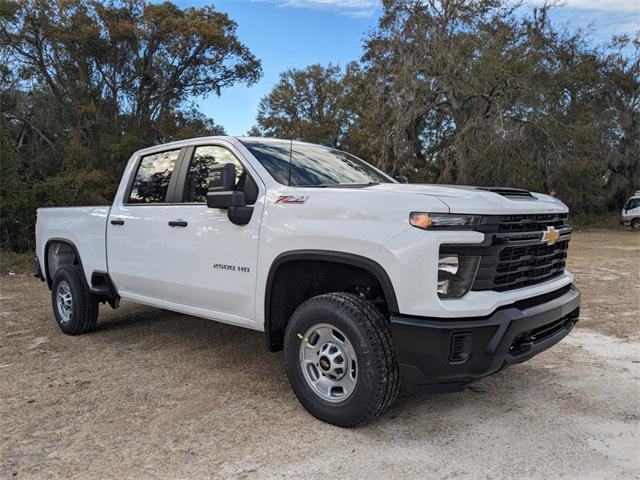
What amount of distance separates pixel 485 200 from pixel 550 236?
800 mm

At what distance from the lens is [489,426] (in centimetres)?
349

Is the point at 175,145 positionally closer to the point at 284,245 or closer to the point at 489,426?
the point at 284,245

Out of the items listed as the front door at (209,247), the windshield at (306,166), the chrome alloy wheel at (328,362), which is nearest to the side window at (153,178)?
the front door at (209,247)

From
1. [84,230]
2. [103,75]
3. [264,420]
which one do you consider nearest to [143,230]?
[84,230]

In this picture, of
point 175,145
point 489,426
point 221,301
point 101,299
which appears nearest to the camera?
point 489,426

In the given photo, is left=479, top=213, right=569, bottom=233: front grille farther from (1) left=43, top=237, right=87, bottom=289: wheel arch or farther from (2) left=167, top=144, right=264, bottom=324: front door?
(1) left=43, top=237, right=87, bottom=289: wheel arch

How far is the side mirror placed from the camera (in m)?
3.85

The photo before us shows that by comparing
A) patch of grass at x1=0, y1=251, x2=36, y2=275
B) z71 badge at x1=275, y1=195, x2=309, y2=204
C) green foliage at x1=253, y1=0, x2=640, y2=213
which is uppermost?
green foliage at x1=253, y1=0, x2=640, y2=213

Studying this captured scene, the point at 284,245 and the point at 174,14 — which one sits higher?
the point at 174,14

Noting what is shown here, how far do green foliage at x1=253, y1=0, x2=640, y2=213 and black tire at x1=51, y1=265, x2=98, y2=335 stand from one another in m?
18.7

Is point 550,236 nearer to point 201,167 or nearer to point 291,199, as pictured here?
point 291,199

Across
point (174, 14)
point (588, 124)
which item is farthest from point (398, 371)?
point (174, 14)

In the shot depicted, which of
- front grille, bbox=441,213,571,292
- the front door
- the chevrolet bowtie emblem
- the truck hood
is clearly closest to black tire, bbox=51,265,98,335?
the front door

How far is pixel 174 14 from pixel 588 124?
22.8m
